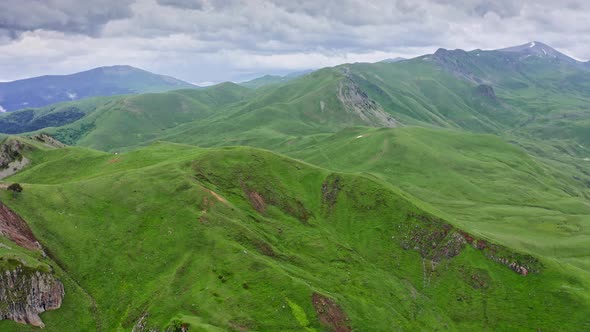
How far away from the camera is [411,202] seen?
16300 cm

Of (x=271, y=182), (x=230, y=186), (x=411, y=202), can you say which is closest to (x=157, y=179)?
(x=230, y=186)

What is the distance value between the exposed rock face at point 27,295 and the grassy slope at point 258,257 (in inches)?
94.0

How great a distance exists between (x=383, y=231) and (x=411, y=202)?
20.9 m

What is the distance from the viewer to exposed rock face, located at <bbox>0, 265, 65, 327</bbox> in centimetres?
8312

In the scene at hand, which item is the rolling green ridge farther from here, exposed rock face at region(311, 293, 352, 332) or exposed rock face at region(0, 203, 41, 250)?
exposed rock face at region(0, 203, 41, 250)

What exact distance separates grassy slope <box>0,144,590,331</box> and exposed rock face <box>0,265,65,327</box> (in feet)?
7.83

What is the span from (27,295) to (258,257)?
5226 cm

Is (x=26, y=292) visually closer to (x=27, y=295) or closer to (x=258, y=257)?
(x=27, y=295)

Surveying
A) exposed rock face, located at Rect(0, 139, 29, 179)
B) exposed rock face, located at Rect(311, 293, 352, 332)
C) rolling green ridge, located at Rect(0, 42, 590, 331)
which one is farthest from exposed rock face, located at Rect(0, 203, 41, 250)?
exposed rock face, located at Rect(0, 139, 29, 179)

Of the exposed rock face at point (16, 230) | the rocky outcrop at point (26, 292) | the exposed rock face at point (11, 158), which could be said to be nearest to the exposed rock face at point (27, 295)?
the rocky outcrop at point (26, 292)

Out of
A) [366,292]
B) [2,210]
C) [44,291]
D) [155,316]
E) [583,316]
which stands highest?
[2,210]

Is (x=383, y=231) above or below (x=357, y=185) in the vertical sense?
below

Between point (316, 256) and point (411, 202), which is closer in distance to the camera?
point (316, 256)

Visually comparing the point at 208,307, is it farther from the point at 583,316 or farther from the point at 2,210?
the point at 583,316
